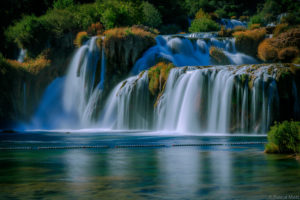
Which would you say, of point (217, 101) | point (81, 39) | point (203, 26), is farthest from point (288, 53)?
point (203, 26)

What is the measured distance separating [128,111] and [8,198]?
25686 millimetres

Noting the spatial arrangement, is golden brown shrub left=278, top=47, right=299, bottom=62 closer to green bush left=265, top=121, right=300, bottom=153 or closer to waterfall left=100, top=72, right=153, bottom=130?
waterfall left=100, top=72, right=153, bottom=130

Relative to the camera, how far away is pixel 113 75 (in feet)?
132

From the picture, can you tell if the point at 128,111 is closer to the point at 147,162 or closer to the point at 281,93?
the point at 281,93

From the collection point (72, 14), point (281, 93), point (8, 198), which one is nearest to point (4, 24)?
point (72, 14)

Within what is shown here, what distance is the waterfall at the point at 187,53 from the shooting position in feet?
131

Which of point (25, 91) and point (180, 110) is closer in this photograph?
point (180, 110)

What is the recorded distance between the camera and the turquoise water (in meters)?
9.55

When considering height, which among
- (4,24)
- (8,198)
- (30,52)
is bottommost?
(8,198)

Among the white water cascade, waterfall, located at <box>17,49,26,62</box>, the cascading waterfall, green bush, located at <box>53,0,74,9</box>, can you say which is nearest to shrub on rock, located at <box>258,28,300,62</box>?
the cascading waterfall

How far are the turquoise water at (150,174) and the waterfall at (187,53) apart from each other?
2165cm

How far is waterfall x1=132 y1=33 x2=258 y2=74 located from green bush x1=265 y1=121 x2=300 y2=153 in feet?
78.4

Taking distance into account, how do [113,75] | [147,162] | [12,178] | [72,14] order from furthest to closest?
[72,14] → [113,75] → [147,162] → [12,178]

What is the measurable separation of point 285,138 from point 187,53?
83.6ft
